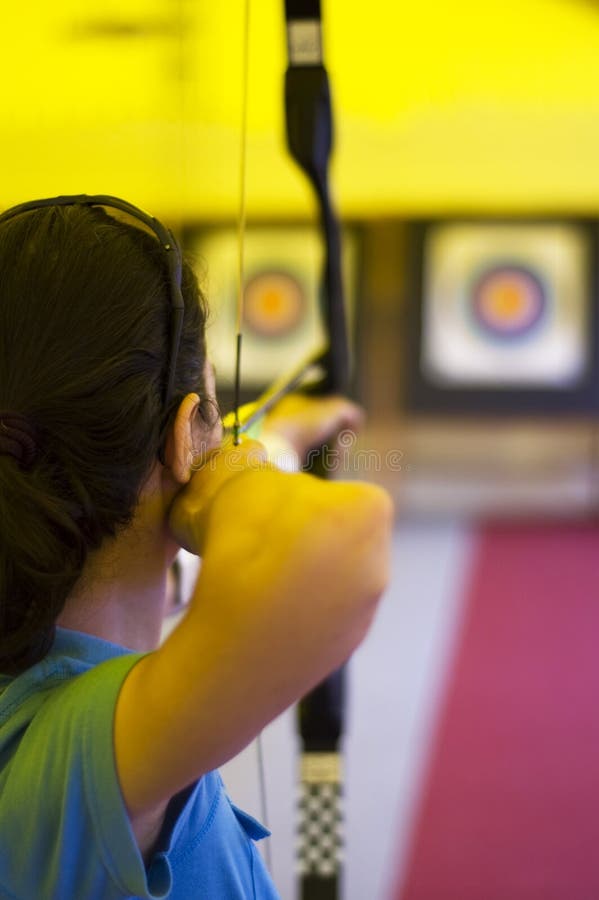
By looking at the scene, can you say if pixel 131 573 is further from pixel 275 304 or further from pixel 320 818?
pixel 275 304

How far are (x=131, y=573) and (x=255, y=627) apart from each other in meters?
0.15

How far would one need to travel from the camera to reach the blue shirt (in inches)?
18.3

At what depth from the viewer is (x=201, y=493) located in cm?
52

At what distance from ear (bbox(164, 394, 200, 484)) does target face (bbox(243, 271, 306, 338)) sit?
10.8ft

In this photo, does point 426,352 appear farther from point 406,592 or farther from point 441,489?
point 406,592

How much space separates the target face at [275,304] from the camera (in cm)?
381

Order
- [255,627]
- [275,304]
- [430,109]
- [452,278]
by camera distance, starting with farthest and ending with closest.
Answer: [452,278] → [275,304] → [430,109] → [255,627]

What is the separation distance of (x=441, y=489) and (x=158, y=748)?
345 cm

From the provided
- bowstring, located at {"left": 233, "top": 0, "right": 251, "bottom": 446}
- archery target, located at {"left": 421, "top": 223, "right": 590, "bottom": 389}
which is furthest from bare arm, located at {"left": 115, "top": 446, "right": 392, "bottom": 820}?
archery target, located at {"left": 421, "top": 223, "right": 590, "bottom": 389}

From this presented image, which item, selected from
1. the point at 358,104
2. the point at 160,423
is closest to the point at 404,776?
the point at 160,423

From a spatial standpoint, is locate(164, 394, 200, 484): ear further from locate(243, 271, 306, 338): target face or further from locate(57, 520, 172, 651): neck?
locate(243, 271, 306, 338): target face

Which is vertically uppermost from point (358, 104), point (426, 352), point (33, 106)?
point (358, 104)

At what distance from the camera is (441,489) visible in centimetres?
385

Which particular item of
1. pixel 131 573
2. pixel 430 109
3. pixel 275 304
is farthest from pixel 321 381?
pixel 430 109
